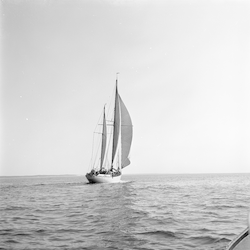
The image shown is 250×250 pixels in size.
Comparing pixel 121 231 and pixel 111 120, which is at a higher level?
pixel 111 120

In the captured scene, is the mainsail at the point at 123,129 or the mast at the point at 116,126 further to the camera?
the mainsail at the point at 123,129

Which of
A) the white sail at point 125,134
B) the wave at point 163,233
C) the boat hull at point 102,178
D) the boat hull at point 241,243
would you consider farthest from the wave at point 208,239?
the white sail at point 125,134

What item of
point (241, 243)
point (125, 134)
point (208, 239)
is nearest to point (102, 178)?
point (125, 134)

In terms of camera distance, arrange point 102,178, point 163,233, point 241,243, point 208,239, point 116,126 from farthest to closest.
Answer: point 116,126 < point 102,178 < point 163,233 < point 208,239 < point 241,243

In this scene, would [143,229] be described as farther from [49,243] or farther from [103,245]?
[49,243]

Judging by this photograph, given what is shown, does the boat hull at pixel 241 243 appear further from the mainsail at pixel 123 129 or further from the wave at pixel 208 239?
the mainsail at pixel 123 129

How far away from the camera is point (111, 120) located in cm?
4359

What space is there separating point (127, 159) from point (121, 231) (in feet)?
110

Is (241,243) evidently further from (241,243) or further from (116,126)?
(116,126)

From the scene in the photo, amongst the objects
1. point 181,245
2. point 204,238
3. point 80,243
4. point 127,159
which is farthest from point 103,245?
point 127,159

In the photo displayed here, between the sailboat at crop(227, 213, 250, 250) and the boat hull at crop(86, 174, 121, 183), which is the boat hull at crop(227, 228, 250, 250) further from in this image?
the boat hull at crop(86, 174, 121, 183)

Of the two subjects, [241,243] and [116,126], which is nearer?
[241,243]

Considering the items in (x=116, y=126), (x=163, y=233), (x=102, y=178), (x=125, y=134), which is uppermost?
(x=116, y=126)

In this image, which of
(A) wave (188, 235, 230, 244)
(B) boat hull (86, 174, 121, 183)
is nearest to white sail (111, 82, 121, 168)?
(B) boat hull (86, 174, 121, 183)
